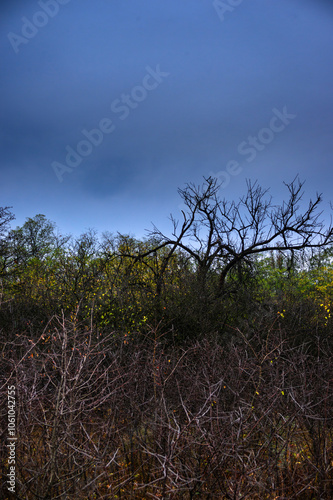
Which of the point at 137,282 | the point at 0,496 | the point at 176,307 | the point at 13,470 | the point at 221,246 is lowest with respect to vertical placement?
the point at 0,496

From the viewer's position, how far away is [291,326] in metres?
8.63

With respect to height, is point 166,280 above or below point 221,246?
below

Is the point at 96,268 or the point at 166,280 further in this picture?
the point at 96,268

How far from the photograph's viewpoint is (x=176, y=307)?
27.9 ft

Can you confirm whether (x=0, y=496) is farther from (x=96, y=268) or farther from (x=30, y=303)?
(x=96, y=268)

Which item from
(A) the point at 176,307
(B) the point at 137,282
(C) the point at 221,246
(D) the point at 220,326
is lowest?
(D) the point at 220,326

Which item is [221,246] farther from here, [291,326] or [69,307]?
[69,307]

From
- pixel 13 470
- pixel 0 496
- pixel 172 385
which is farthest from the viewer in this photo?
pixel 172 385

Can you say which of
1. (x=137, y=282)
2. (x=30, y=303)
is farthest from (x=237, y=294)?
(x=30, y=303)

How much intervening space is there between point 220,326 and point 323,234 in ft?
16.0

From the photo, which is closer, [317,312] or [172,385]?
[172,385]

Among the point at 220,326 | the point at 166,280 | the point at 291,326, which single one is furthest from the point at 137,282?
the point at 291,326

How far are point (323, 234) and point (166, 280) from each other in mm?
5603

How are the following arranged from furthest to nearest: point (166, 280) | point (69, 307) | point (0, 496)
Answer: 1. point (166, 280)
2. point (69, 307)
3. point (0, 496)
